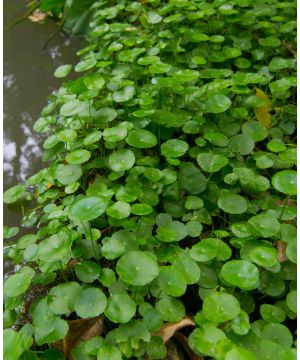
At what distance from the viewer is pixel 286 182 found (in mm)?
1181

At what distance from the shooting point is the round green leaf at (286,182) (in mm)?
1160

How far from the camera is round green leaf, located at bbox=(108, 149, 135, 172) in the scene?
136 cm

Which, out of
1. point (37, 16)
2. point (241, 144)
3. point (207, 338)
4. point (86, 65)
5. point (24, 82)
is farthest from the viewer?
point (37, 16)

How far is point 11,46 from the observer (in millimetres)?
2939

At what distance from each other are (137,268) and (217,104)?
0.78m

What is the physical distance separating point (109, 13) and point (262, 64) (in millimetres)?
918

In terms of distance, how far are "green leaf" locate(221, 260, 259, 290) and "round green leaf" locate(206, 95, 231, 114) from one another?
2.19 ft

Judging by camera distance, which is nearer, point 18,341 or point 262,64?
point 18,341

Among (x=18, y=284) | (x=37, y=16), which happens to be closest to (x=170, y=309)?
(x=18, y=284)

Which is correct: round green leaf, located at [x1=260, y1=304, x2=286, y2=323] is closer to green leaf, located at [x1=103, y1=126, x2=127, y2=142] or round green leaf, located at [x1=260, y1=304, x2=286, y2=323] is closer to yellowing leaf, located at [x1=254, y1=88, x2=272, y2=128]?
green leaf, located at [x1=103, y1=126, x2=127, y2=142]

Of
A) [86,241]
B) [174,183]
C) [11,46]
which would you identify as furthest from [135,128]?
[11,46]

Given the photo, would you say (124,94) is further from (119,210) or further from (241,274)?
(241,274)

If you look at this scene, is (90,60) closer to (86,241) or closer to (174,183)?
(174,183)

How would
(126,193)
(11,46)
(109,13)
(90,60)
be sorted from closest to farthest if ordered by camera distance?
(126,193) < (90,60) < (109,13) < (11,46)
